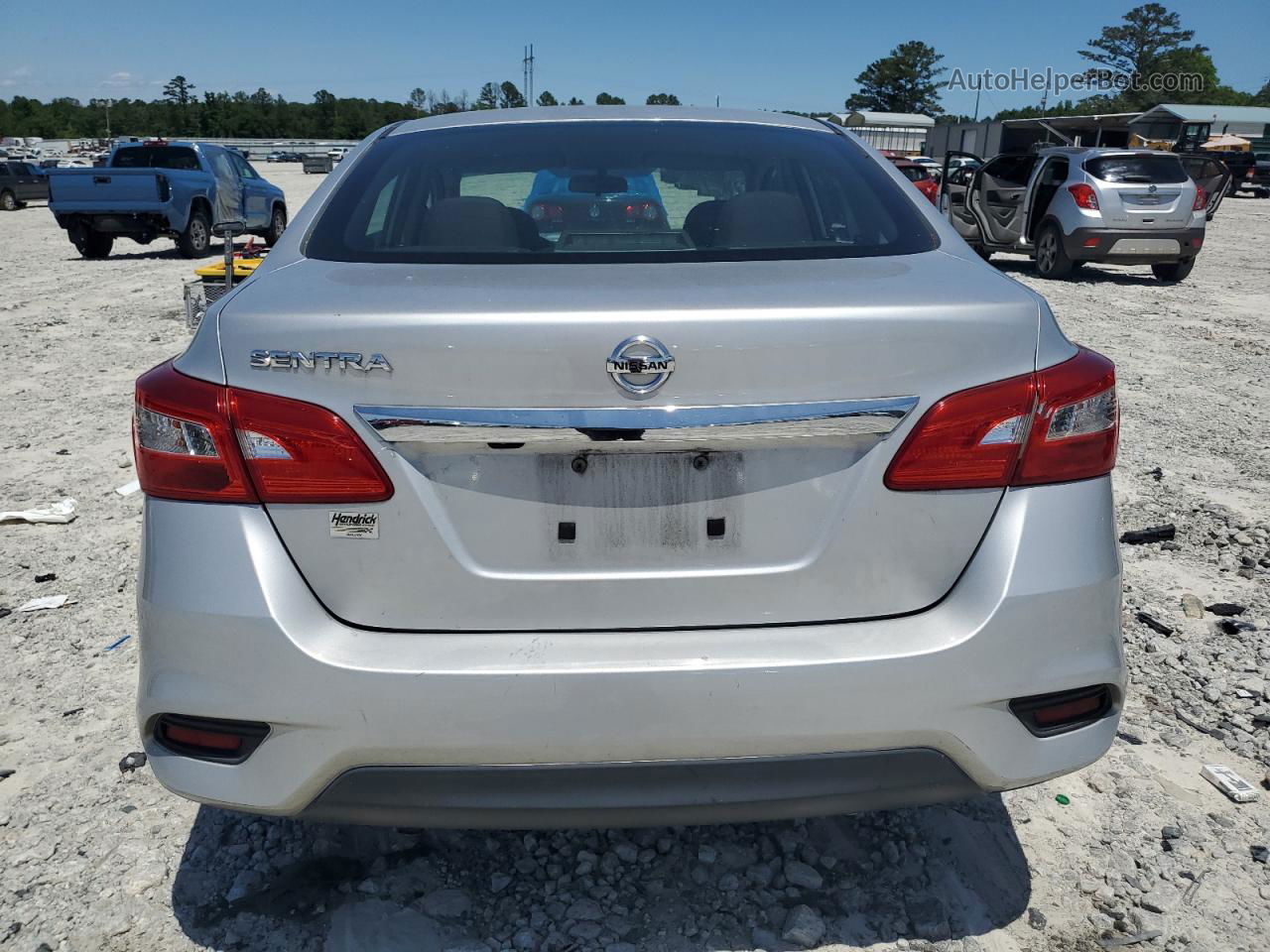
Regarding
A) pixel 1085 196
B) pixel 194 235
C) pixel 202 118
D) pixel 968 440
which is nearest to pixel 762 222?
pixel 968 440

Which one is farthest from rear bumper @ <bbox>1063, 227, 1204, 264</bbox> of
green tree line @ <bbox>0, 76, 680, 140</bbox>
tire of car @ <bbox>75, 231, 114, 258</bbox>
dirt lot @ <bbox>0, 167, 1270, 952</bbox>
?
green tree line @ <bbox>0, 76, 680, 140</bbox>

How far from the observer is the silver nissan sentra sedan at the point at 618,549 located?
174cm

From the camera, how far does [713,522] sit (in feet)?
5.95

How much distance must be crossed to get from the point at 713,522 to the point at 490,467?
40 cm

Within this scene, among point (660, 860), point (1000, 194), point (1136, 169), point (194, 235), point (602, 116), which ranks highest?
point (602, 116)

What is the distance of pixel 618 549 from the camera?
182 centimetres

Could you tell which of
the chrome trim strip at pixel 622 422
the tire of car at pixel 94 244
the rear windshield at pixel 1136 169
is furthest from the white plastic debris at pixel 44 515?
the tire of car at pixel 94 244

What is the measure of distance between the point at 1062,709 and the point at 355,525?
1.32m

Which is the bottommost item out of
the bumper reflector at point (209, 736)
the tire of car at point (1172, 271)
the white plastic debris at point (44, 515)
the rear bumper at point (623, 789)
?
the white plastic debris at point (44, 515)

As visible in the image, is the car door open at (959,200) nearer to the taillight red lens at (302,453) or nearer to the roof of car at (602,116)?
the roof of car at (602,116)

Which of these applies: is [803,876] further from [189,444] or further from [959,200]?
[959,200]

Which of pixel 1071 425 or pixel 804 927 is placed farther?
pixel 804 927

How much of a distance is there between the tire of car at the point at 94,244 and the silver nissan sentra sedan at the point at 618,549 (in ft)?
56.5

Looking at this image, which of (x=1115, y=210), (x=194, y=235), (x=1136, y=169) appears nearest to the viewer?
(x=1115, y=210)
